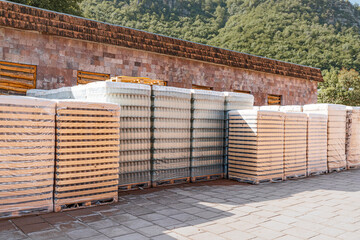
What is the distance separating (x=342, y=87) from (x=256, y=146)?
4839cm

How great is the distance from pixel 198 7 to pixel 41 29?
156 feet

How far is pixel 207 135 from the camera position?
864 centimetres

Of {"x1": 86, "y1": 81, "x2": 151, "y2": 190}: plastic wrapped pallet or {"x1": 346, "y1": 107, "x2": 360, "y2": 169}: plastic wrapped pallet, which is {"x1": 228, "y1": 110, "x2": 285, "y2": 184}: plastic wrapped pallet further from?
{"x1": 346, "y1": 107, "x2": 360, "y2": 169}: plastic wrapped pallet

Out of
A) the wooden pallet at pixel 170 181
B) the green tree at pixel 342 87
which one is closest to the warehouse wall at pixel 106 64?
the wooden pallet at pixel 170 181

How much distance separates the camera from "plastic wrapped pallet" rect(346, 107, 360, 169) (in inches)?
470

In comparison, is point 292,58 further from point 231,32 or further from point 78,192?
point 78,192

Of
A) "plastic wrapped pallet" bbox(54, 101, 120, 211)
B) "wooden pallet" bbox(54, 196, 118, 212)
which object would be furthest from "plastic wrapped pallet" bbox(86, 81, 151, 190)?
"wooden pallet" bbox(54, 196, 118, 212)

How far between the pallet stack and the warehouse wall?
4939 mm

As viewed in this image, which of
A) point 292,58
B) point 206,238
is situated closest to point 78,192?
point 206,238

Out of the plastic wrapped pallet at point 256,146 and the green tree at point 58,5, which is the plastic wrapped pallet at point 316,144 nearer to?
the plastic wrapped pallet at point 256,146

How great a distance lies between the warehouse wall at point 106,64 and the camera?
10180mm

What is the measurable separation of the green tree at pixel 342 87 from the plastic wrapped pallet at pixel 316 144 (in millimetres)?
39839

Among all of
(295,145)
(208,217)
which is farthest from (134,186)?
(295,145)

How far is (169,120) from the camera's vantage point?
25.6 feet
